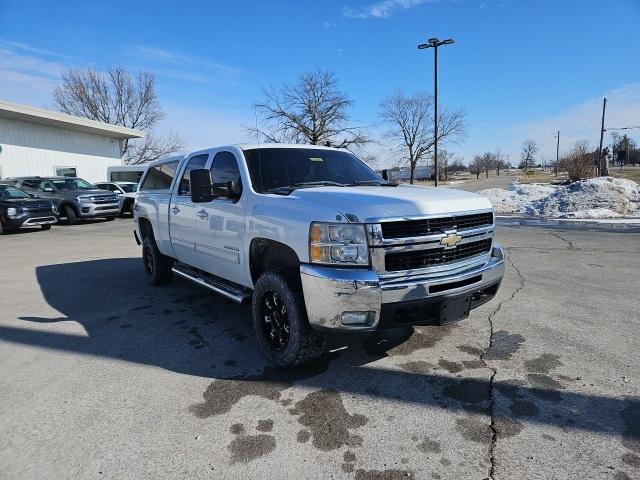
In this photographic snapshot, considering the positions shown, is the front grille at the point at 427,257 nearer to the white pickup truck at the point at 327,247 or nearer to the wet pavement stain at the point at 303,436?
the white pickup truck at the point at 327,247

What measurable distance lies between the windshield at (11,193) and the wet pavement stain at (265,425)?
16.3 meters

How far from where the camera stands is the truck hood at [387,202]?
3.11 m

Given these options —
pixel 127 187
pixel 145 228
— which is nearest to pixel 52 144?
pixel 127 187

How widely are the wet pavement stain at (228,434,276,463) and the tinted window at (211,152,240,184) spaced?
7.96 ft

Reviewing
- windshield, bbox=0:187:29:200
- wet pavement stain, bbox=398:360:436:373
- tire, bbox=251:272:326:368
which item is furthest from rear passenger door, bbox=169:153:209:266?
windshield, bbox=0:187:29:200

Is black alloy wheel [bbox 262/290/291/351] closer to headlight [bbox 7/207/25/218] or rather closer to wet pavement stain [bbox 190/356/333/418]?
wet pavement stain [bbox 190/356/333/418]

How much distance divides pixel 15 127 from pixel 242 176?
24.6 m

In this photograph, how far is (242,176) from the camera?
4.23m

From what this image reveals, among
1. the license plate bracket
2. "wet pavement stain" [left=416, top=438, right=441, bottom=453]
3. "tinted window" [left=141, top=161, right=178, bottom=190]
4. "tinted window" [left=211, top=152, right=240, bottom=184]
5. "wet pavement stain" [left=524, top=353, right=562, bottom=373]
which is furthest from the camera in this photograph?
"tinted window" [left=141, top=161, right=178, bottom=190]

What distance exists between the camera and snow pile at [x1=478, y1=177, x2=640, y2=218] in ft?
51.1

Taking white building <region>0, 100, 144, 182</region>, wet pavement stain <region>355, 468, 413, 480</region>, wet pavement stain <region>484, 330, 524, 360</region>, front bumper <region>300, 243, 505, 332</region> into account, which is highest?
white building <region>0, 100, 144, 182</region>

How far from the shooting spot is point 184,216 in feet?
17.2

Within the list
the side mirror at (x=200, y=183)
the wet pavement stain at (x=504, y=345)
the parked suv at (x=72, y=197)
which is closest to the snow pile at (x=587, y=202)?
the wet pavement stain at (x=504, y=345)

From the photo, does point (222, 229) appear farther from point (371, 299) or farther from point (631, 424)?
point (631, 424)
